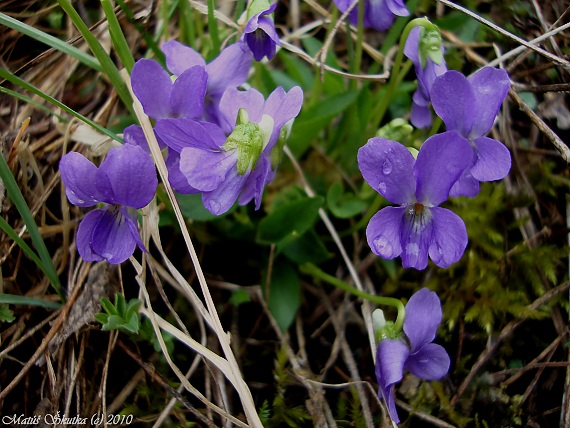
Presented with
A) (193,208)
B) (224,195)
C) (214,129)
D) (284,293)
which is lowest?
(284,293)

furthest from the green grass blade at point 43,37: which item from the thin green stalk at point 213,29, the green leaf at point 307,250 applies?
the green leaf at point 307,250

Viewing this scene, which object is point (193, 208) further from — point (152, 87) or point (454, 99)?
point (454, 99)

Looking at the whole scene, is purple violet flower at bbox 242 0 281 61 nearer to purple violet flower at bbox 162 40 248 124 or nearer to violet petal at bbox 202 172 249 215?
purple violet flower at bbox 162 40 248 124

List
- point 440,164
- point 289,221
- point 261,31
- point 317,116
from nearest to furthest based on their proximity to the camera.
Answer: point 440,164
point 261,31
point 289,221
point 317,116

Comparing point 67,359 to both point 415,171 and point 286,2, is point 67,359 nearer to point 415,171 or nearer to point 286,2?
point 415,171

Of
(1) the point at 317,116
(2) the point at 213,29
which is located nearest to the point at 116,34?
(2) the point at 213,29

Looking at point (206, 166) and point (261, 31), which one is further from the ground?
point (261, 31)

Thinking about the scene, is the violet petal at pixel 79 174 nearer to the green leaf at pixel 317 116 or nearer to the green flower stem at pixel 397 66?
the green leaf at pixel 317 116

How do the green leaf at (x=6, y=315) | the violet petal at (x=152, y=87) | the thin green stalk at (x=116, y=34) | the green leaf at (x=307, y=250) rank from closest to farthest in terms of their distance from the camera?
A: the violet petal at (x=152, y=87), the thin green stalk at (x=116, y=34), the green leaf at (x=6, y=315), the green leaf at (x=307, y=250)
